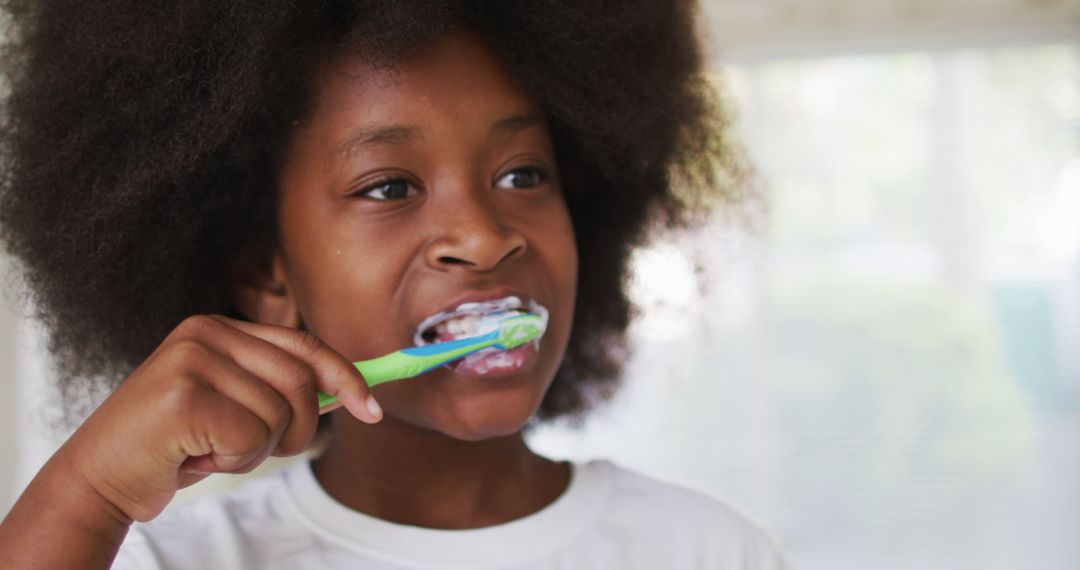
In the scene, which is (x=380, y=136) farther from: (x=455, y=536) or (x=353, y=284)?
(x=455, y=536)

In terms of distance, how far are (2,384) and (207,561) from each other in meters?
0.71

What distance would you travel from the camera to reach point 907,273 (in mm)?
3361

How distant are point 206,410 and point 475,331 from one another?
276 mm

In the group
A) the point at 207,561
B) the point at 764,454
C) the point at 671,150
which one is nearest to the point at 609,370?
the point at 671,150

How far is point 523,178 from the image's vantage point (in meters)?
0.92

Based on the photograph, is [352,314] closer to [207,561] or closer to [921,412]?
[207,561]

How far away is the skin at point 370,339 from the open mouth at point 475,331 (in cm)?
1

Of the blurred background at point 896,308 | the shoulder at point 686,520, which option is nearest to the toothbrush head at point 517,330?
the shoulder at point 686,520

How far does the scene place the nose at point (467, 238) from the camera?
82cm

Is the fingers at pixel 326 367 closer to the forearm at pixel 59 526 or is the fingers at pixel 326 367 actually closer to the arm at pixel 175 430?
the arm at pixel 175 430

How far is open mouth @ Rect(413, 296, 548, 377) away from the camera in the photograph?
2.73 ft

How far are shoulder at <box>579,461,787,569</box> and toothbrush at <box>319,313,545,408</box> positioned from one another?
24 cm

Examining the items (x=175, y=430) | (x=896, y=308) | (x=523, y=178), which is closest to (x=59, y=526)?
(x=175, y=430)

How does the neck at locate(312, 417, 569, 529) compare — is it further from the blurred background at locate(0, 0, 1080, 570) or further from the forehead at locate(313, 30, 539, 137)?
the blurred background at locate(0, 0, 1080, 570)
